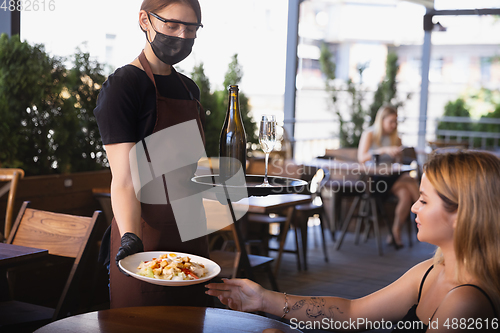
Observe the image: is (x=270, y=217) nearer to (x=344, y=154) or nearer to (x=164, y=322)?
(x=344, y=154)

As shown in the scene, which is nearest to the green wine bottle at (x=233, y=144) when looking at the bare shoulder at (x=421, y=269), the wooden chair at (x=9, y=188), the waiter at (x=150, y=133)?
the waiter at (x=150, y=133)

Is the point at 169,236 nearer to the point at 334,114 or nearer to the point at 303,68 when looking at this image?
the point at 334,114

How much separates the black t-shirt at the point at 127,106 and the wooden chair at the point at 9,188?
5.61 ft

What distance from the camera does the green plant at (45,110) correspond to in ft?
10.5

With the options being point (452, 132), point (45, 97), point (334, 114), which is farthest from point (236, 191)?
point (452, 132)

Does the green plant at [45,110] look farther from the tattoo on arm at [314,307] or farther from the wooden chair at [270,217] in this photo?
the tattoo on arm at [314,307]

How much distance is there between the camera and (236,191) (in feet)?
4.07

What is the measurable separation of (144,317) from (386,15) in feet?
89.4

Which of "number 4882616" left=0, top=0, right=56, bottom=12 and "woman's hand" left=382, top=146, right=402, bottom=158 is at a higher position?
"number 4882616" left=0, top=0, right=56, bottom=12

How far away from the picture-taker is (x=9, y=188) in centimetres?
295

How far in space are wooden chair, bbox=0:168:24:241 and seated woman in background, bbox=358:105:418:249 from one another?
10.9 feet

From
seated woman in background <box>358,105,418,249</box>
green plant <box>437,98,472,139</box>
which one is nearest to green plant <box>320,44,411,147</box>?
seated woman in background <box>358,105,418,249</box>

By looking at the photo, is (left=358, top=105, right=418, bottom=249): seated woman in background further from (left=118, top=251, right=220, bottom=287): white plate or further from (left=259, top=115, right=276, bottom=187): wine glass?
(left=118, top=251, right=220, bottom=287): white plate

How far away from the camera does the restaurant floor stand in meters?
3.89
